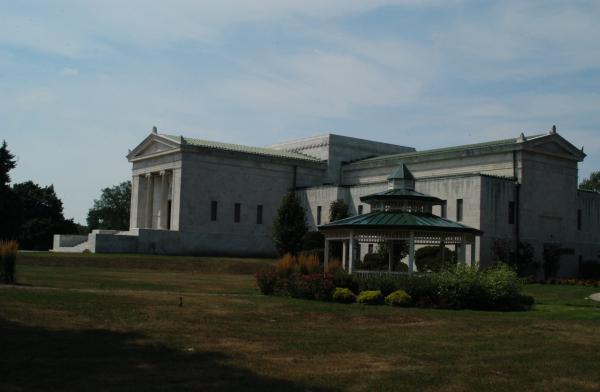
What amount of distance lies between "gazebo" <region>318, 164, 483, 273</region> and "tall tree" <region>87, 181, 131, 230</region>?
10799 cm

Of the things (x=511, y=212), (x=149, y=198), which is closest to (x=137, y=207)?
(x=149, y=198)

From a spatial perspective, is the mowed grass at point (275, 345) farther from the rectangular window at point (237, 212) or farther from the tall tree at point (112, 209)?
the tall tree at point (112, 209)

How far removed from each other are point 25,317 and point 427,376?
1090 cm

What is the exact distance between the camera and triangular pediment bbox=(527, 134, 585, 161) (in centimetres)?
6069

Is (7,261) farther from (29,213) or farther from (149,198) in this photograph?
(29,213)

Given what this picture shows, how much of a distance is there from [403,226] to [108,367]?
19.2 m

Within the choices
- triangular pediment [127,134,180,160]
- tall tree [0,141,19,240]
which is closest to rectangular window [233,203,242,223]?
triangular pediment [127,134,180,160]

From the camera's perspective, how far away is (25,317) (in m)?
18.9

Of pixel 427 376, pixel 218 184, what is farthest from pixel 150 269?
pixel 427 376

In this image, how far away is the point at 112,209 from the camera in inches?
5408

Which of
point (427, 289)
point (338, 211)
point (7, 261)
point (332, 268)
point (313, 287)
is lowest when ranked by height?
point (313, 287)

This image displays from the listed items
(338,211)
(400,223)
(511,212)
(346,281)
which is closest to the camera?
(346,281)

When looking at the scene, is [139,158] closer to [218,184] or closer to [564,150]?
[218,184]

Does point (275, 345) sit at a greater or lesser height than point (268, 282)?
lesser
